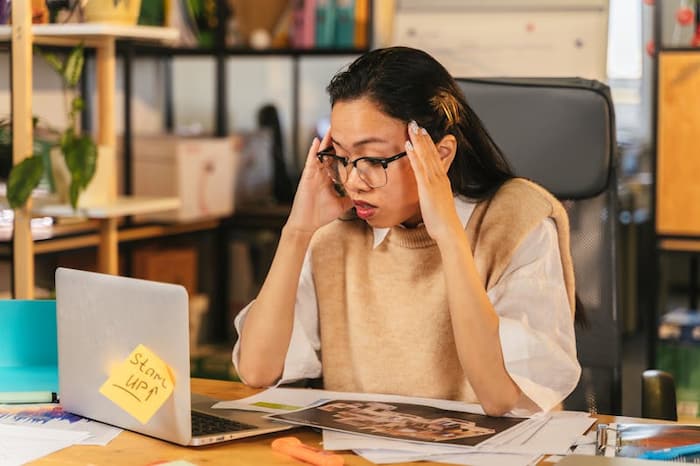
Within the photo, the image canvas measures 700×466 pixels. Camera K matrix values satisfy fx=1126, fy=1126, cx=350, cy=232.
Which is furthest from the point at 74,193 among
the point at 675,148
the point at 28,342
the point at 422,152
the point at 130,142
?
the point at 675,148

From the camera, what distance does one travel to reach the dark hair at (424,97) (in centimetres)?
174

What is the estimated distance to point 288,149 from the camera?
4664 mm

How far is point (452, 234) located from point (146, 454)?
0.55 metres

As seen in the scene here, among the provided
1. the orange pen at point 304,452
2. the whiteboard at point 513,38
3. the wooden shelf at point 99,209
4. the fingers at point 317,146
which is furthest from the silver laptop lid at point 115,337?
the whiteboard at point 513,38

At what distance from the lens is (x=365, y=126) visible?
5.66 ft

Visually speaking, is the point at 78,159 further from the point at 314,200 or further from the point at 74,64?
the point at 314,200

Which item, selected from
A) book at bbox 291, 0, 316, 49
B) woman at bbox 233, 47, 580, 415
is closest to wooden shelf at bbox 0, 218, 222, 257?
book at bbox 291, 0, 316, 49

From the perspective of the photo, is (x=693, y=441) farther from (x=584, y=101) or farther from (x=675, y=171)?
(x=675, y=171)

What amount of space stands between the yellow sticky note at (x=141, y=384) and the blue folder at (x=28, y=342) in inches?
9.8

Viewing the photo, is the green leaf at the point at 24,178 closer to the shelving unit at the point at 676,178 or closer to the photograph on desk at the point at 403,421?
Answer: the photograph on desk at the point at 403,421

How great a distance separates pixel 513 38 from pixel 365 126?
196 centimetres

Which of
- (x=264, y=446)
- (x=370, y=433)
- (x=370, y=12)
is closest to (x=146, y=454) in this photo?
(x=264, y=446)

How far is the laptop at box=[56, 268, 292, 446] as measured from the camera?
4.75 feet

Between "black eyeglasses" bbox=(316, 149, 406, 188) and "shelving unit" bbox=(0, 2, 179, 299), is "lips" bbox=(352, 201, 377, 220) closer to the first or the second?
"black eyeglasses" bbox=(316, 149, 406, 188)
